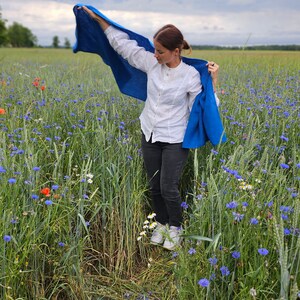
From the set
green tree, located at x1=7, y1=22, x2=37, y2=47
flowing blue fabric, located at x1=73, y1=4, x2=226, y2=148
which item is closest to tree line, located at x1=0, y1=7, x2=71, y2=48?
green tree, located at x1=7, y1=22, x2=37, y2=47

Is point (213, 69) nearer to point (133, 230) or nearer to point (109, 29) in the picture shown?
point (109, 29)

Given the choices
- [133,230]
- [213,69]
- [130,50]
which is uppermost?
[130,50]

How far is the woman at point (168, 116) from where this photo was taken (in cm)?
265

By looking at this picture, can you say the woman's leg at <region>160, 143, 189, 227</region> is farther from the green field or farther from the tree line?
the tree line

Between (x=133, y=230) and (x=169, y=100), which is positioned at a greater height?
(x=169, y=100)

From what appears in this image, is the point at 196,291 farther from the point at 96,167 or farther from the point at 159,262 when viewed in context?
the point at 96,167

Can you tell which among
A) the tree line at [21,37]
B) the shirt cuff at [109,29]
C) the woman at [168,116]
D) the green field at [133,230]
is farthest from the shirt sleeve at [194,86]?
the tree line at [21,37]

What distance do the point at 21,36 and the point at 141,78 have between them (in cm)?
8624

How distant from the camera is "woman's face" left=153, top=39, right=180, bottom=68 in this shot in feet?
8.45

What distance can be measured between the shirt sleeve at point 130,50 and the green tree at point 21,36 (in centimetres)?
8118

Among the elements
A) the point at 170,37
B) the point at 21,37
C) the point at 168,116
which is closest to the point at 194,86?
the point at 168,116

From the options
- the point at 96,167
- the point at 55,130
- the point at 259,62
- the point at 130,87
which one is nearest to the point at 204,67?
the point at 130,87

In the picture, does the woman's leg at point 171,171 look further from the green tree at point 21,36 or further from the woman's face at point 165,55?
the green tree at point 21,36

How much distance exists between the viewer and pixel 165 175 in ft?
8.87
